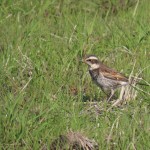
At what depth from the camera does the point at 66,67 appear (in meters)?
10.5

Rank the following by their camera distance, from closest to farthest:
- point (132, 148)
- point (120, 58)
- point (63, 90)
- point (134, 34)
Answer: point (132, 148) → point (63, 90) → point (120, 58) → point (134, 34)

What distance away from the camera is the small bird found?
33.8 ft

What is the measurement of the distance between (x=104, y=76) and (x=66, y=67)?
544 mm

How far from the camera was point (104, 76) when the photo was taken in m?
10.6

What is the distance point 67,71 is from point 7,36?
1650 millimetres

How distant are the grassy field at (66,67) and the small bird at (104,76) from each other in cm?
14

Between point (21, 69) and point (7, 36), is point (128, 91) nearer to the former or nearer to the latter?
point (21, 69)

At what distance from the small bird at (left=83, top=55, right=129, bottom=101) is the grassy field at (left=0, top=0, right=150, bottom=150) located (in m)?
0.14

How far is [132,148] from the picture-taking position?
7.67 metres

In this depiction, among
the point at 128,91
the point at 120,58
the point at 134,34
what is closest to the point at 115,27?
the point at 134,34

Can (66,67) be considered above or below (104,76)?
above

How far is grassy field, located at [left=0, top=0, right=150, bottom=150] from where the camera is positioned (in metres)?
8.09

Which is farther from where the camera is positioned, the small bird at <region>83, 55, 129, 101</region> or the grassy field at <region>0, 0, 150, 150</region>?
the small bird at <region>83, 55, 129, 101</region>

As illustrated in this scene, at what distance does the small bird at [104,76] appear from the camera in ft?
33.8
